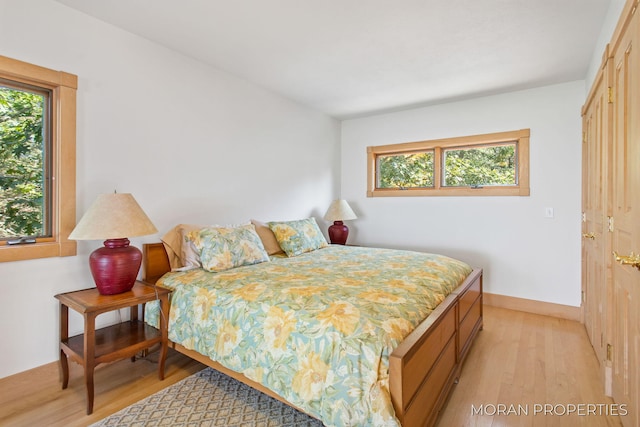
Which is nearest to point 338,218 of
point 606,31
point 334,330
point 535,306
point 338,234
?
point 338,234

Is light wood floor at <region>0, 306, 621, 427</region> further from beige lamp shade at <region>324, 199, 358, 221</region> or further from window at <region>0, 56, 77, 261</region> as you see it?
beige lamp shade at <region>324, 199, 358, 221</region>

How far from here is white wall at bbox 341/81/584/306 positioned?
3312 millimetres

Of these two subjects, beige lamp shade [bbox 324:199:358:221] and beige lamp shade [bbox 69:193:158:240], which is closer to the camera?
beige lamp shade [bbox 69:193:158:240]

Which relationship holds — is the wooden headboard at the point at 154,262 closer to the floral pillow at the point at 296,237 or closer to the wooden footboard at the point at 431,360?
the floral pillow at the point at 296,237

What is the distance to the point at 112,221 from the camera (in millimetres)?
1957

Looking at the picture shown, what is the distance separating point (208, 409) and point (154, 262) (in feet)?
3.96

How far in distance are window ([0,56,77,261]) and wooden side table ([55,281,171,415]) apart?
0.40 meters

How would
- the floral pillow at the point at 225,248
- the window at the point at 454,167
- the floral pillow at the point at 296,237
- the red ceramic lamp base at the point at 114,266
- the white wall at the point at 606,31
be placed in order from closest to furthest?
the white wall at the point at 606,31 → the red ceramic lamp base at the point at 114,266 → the floral pillow at the point at 225,248 → the floral pillow at the point at 296,237 → the window at the point at 454,167

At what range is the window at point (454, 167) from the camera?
3.64 meters

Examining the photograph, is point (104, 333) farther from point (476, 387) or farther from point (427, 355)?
point (476, 387)

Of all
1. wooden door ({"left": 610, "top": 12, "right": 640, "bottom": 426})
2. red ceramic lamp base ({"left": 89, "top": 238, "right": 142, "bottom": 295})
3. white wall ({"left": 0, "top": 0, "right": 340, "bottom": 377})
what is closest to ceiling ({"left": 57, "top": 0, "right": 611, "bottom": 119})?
white wall ({"left": 0, "top": 0, "right": 340, "bottom": 377})

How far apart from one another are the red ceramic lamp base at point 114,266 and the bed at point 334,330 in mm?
304

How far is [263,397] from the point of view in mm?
1970

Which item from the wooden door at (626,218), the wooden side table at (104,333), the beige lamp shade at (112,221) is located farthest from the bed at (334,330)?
the wooden door at (626,218)
